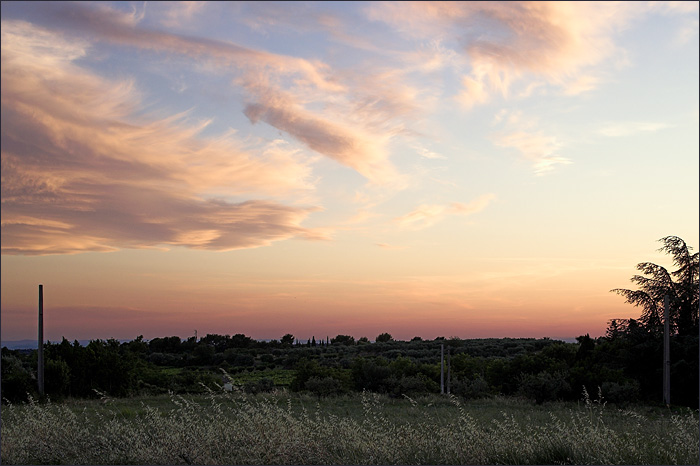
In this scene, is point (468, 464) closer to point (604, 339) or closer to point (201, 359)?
point (604, 339)

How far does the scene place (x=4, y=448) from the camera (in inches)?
421

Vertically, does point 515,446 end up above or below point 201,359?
above

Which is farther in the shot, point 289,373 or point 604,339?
point 289,373

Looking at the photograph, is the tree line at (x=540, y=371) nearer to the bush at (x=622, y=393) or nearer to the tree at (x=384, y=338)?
the bush at (x=622, y=393)

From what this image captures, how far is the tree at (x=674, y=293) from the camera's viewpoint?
2800cm

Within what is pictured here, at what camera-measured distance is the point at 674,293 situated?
93.6ft

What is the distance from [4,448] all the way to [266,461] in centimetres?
508

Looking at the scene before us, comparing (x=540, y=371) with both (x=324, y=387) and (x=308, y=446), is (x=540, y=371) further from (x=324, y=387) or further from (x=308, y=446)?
(x=308, y=446)

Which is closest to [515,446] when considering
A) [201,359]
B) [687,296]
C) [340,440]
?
[340,440]

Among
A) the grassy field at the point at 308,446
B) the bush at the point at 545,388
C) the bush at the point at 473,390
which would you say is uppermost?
the grassy field at the point at 308,446

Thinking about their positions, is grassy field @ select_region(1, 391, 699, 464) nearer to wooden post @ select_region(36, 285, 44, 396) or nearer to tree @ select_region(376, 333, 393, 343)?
wooden post @ select_region(36, 285, 44, 396)

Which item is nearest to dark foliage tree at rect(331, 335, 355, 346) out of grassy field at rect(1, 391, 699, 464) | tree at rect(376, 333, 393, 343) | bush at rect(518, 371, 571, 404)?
tree at rect(376, 333, 393, 343)

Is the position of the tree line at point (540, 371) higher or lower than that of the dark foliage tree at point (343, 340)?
higher

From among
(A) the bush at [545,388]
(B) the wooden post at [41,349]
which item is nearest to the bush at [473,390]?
(A) the bush at [545,388]
